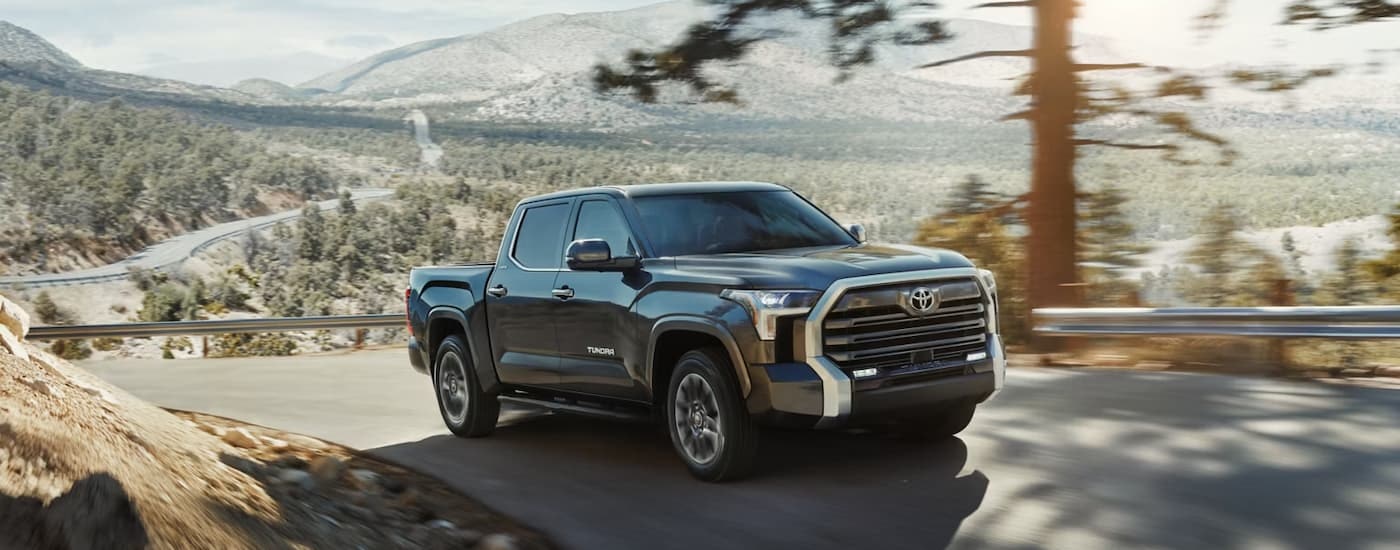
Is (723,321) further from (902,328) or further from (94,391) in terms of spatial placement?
(94,391)


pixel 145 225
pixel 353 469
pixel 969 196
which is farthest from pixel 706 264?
pixel 145 225

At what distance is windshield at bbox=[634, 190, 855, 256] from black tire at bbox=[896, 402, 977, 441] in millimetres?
1205

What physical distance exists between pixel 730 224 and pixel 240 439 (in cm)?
355

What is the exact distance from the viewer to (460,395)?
1042 cm

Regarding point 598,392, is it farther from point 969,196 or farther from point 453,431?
point 969,196

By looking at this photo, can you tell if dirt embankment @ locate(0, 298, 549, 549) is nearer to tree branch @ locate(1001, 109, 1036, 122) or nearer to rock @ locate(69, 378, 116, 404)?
rock @ locate(69, 378, 116, 404)

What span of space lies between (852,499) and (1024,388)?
12.9 ft

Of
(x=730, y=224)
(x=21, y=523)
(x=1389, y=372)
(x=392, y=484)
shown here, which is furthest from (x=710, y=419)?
(x=1389, y=372)

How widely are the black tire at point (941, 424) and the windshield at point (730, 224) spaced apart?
1205mm

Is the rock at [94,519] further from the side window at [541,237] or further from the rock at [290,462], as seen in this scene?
the side window at [541,237]

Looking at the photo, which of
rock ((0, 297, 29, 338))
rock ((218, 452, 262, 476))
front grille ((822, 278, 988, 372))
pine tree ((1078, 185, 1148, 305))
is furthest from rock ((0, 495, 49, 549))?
pine tree ((1078, 185, 1148, 305))

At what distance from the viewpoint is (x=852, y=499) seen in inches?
288

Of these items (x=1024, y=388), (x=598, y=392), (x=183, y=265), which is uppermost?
(x=598, y=392)

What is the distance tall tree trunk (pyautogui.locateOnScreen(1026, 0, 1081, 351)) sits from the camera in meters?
15.7
